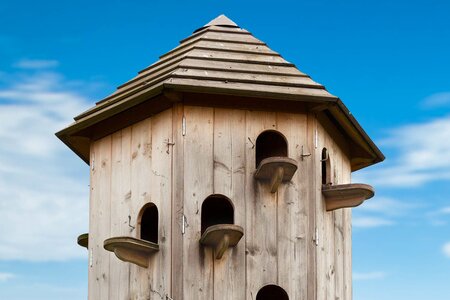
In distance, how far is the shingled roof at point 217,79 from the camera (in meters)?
9.66

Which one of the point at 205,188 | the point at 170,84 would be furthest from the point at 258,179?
the point at 170,84

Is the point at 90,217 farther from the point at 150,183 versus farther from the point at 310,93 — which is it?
the point at 310,93

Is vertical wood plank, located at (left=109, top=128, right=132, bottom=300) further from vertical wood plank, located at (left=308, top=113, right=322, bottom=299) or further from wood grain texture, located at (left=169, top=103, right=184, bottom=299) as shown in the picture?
vertical wood plank, located at (left=308, top=113, right=322, bottom=299)

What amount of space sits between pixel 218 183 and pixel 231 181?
0.11 metres

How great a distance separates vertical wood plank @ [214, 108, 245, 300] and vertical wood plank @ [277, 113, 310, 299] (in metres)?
0.33

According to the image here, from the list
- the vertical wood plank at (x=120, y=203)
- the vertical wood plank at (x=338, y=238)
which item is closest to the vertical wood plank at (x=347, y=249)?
the vertical wood plank at (x=338, y=238)

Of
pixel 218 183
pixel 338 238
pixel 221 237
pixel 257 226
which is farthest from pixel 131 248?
pixel 338 238

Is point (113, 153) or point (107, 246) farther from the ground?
point (113, 153)

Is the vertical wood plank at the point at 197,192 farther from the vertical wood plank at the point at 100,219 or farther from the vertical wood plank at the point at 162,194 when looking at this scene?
the vertical wood plank at the point at 100,219

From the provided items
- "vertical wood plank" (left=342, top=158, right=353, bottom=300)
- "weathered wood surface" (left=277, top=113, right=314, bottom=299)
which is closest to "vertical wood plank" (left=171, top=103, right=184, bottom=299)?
"weathered wood surface" (left=277, top=113, right=314, bottom=299)

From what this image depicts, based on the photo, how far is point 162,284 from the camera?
9438mm

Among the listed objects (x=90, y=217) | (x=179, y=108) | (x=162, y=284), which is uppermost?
→ (x=179, y=108)

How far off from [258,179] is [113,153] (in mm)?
1395

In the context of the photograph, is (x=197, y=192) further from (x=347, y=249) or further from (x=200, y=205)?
(x=347, y=249)
